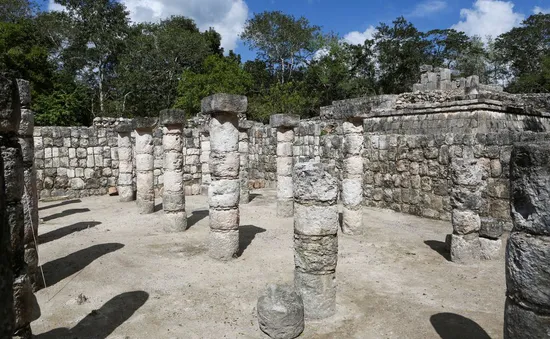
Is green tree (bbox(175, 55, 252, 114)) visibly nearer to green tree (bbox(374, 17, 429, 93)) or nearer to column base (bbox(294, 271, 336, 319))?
green tree (bbox(374, 17, 429, 93))

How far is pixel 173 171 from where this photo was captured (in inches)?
381

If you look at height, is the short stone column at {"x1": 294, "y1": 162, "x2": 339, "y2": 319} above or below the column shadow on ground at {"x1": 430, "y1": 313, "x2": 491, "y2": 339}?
above

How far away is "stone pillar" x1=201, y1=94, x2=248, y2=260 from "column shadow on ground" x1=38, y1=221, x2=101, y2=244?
4.02 meters

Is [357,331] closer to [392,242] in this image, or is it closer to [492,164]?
[392,242]

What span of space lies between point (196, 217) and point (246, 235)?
2456 millimetres

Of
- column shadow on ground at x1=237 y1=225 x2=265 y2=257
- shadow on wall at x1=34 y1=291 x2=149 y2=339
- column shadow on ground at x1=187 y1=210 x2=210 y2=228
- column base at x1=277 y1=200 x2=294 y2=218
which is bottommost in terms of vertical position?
shadow on wall at x1=34 y1=291 x2=149 y2=339

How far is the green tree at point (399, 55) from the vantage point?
1375 inches

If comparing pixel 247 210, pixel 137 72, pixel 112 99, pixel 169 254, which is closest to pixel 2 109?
pixel 169 254

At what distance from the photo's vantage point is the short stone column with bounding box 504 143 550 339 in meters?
2.78

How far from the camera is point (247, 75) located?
32969mm

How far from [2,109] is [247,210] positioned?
9.51 m

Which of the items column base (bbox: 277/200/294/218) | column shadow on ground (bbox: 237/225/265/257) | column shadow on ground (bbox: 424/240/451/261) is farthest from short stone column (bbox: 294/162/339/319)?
column base (bbox: 277/200/294/218)

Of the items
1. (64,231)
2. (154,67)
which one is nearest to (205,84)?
(154,67)

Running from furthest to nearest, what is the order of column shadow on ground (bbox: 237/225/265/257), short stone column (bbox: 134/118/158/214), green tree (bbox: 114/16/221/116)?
green tree (bbox: 114/16/221/116), short stone column (bbox: 134/118/158/214), column shadow on ground (bbox: 237/225/265/257)
